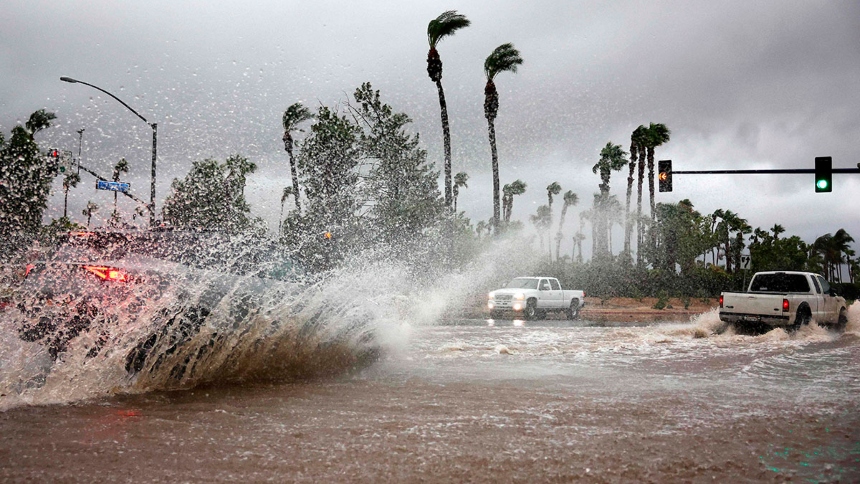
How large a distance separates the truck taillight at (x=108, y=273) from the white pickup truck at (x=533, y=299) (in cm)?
1841

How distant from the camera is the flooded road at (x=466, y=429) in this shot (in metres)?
4.02

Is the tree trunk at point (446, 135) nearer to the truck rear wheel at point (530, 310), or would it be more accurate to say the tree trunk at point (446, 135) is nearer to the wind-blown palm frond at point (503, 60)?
the wind-blown palm frond at point (503, 60)

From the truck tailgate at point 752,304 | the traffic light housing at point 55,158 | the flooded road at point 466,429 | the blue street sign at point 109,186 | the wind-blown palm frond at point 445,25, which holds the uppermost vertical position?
the wind-blown palm frond at point 445,25

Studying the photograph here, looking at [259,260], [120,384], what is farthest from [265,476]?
[259,260]

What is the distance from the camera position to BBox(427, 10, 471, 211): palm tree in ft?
111

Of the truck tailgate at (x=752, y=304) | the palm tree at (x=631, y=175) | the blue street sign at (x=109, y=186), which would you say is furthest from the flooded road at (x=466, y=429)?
the palm tree at (x=631, y=175)

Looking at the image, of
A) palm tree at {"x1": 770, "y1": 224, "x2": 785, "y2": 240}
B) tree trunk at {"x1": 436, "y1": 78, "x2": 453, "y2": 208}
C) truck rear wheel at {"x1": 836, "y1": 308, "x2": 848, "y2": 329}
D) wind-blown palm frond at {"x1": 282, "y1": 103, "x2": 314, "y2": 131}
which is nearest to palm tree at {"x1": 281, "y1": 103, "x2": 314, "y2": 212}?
wind-blown palm frond at {"x1": 282, "y1": 103, "x2": 314, "y2": 131}

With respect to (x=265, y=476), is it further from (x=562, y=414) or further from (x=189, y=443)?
(x=562, y=414)

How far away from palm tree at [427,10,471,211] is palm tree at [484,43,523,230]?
11.1 ft

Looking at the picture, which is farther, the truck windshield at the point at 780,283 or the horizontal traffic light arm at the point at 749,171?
the horizontal traffic light arm at the point at 749,171

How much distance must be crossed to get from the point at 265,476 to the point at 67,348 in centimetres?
341

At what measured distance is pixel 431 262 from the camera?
109 ft

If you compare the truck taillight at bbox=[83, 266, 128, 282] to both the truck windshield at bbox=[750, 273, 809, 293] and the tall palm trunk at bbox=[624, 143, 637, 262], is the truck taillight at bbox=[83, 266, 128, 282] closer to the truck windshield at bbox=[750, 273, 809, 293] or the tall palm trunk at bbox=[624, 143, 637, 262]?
the truck windshield at bbox=[750, 273, 809, 293]

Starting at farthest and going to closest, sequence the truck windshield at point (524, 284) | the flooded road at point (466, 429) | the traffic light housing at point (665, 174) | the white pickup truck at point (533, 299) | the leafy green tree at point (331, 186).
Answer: the leafy green tree at point (331, 186), the traffic light housing at point (665, 174), the truck windshield at point (524, 284), the white pickup truck at point (533, 299), the flooded road at point (466, 429)
